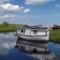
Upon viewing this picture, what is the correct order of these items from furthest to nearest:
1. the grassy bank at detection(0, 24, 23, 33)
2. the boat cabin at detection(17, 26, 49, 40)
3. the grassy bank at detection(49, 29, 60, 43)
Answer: the grassy bank at detection(0, 24, 23, 33), the boat cabin at detection(17, 26, 49, 40), the grassy bank at detection(49, 29, 60, 43)

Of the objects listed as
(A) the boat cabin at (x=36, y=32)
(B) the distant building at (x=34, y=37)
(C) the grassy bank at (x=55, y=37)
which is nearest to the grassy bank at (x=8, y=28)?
(C) the grassy bank at (x=55, y=37)

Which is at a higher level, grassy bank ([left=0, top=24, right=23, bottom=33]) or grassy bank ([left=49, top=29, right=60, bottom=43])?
grassy bank ([left=0, top=24, right=23, bottom=33])

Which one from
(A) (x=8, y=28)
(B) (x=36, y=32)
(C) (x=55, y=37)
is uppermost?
(A) (x=8, y=28)

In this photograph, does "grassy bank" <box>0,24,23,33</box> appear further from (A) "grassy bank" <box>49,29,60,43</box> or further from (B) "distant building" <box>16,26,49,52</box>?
(B) "distant building" <box>16,26,49,52</box>

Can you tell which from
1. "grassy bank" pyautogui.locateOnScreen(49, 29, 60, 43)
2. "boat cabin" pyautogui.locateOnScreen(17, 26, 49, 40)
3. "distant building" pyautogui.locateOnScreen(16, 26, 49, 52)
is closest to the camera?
"grassy bank" pyautogui.locateOnScreen(49, 29, 60, 43)

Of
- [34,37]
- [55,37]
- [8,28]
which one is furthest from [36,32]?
[8,28]

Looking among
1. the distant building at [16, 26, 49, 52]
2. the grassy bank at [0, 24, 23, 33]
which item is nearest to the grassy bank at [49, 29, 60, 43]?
the distant building at [16, 26, 49, 52]

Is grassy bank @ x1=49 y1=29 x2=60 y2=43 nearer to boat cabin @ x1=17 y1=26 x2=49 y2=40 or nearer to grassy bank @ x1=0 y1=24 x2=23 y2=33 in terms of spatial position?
boat cabin @ x1=17 y1=26 x2=49 y2=40

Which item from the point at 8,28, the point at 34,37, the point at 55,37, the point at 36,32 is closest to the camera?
the point at 34,37

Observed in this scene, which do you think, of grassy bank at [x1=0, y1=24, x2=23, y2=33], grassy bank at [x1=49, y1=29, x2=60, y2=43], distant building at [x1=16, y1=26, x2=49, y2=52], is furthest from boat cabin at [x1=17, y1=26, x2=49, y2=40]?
grassy bank at [x1=0, y1=24, x2=23, y2=33]

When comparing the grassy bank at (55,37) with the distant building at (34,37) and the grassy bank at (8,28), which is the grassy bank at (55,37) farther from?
the grassy bank at (8,28)

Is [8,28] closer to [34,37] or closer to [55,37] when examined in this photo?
[34,37]

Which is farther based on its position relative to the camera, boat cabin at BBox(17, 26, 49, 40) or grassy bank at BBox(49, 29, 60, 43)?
boat cabin at BBox(17, 26, 49, 40)

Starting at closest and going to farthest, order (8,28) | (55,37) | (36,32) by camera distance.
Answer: (36,32), (55,37), (8,28)
